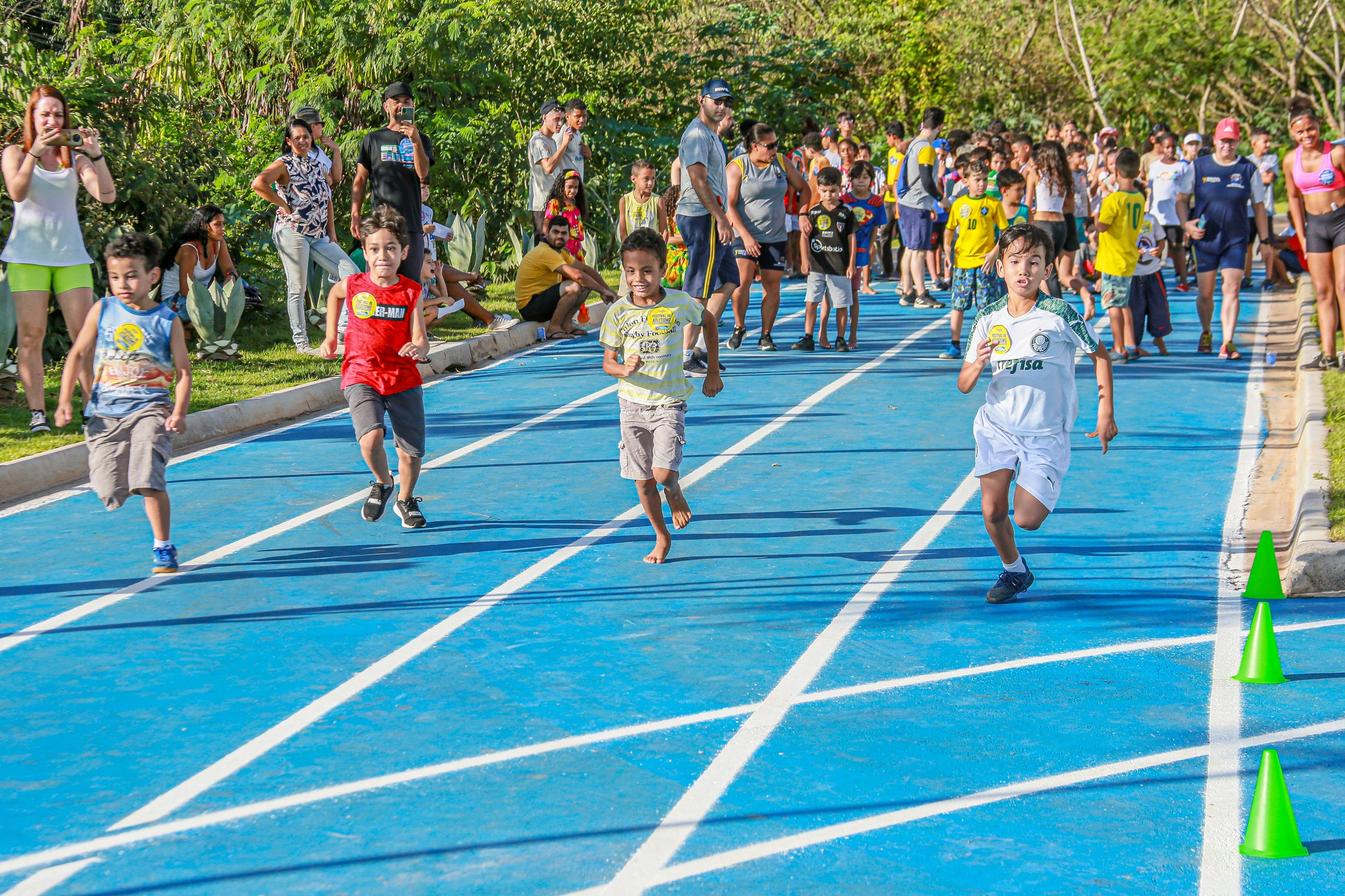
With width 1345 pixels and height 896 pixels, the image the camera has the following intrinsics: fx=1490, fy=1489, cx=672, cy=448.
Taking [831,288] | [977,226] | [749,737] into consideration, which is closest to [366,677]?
[749,737]

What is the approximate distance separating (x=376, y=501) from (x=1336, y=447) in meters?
5.57

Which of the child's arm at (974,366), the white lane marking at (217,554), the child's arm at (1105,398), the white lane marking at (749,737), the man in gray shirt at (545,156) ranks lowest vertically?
the white lane marking at (749,737)

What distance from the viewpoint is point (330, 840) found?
4234mm

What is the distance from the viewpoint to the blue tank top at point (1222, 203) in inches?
514

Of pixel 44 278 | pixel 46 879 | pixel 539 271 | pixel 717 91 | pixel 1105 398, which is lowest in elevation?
pixel 46 879

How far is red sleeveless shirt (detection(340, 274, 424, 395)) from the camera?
7719 mm

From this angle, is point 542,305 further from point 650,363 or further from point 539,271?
point 650,363

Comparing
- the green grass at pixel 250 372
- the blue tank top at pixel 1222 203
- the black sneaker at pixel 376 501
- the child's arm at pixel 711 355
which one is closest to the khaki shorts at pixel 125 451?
the black sneaker at pixel 376 501

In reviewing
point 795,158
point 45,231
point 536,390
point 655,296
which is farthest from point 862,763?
point 795,158

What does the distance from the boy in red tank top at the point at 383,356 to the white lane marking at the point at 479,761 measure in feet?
10.1

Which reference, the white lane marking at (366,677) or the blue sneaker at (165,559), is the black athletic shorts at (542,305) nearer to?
the white lane marking at (366,677)

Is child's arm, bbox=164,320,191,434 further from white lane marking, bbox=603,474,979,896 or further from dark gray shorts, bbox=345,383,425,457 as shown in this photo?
white lane marking, bbox=603,474,979,896

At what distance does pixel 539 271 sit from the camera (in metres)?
15.1

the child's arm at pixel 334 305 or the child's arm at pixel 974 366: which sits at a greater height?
the child's arm at pixel 334 305
